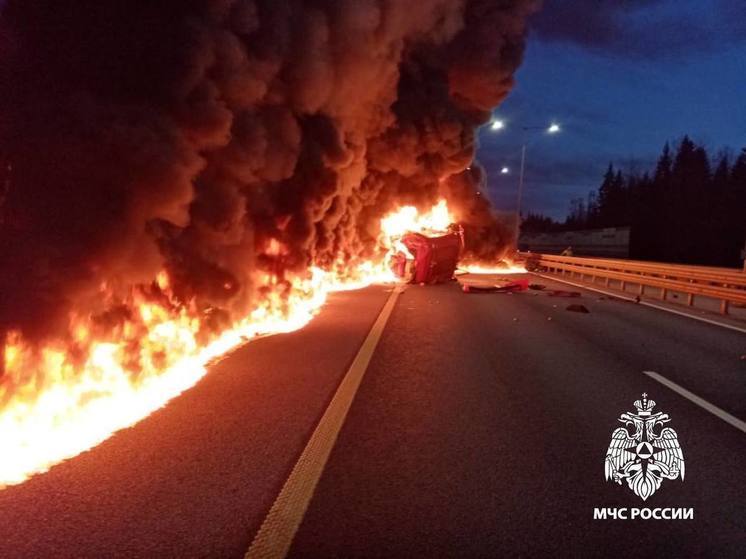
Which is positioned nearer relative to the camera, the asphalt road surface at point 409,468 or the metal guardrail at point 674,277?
the asphalt road surface at point 409,468

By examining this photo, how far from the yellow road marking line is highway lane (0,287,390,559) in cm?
7

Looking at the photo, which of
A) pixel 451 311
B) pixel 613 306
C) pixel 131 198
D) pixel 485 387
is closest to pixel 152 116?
pixel 131 198

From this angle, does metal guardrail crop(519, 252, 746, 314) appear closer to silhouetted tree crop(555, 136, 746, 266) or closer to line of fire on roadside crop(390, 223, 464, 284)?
line of fire on roadside crop(390, 223, 464, 284)

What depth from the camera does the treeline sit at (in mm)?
57062

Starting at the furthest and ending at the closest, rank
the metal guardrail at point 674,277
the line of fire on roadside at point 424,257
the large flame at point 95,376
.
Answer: the line of fire on roadside at point 424,257, the metal guardrail at point 674,277, the large flame at point 95,376

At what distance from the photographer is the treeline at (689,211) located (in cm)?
5706

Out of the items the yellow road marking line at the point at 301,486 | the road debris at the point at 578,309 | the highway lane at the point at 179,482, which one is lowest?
the highway lane at the point at 179,482

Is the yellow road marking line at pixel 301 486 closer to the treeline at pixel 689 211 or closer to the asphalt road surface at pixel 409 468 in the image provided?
the asphalt road surface at pixel 409 468

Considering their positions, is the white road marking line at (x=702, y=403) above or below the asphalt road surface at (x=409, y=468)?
above

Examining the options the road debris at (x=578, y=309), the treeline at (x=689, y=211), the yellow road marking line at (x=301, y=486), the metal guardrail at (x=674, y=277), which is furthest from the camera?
the treeline at (x=689, y=211)

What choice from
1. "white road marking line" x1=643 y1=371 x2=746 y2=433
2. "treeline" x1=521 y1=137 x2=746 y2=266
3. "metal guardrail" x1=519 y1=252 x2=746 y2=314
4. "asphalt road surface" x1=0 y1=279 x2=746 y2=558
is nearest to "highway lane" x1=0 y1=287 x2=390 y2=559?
"asphalt road surface" x1=0 y1=279 x2=746 y2=558

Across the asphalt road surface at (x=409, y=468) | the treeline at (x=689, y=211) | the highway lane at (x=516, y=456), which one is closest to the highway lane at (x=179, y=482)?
the asphalt road surface at (x=409, y=468)

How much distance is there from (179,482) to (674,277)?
19601 mm

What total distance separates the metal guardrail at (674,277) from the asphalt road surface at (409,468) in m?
7.32
